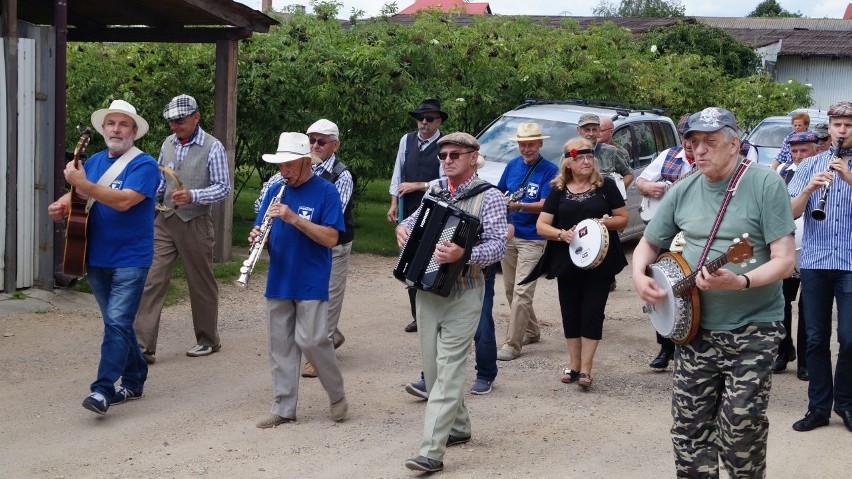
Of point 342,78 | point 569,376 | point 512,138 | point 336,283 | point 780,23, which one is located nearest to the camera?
point 569,376

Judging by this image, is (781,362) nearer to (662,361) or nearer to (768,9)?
(662,361)

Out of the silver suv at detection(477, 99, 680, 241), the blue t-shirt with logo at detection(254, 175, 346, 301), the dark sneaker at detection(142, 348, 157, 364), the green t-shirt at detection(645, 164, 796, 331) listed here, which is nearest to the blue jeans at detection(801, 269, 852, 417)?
the green t-shirt at detection(645, 164, 796, 331)

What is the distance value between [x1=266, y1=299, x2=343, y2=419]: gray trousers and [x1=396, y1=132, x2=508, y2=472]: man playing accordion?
0.75 meters

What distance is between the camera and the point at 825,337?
6.97 m

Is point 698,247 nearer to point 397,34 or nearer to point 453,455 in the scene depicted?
point 453,455

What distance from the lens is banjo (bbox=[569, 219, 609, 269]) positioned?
765cm

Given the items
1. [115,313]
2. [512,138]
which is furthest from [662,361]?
[512,138]

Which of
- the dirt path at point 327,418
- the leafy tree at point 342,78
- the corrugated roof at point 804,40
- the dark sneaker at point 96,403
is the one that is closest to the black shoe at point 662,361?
the dirt path at point 327,418

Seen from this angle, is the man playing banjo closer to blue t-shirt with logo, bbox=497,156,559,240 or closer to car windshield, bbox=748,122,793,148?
blue t-shirt with logo, bbox=497,156,559,240

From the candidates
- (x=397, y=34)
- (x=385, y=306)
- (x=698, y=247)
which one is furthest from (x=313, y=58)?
(x=698, y=247)

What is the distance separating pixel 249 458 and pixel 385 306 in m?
4.77

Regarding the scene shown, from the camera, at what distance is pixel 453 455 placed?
6.47 meters

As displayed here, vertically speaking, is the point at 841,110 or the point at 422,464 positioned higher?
the point at 841,110

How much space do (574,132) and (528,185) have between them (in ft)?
14.6
